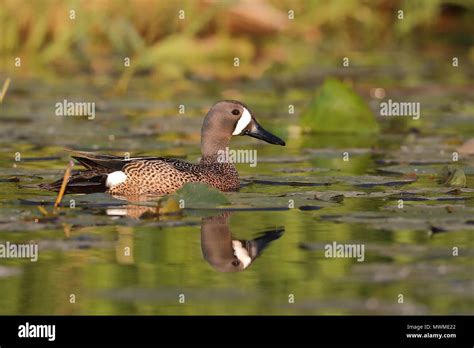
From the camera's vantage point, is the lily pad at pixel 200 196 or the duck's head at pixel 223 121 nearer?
the lily pad at pixel 200 196

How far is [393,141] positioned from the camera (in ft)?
41.8

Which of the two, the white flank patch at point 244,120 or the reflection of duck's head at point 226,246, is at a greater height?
the white flank patch at point 244,120

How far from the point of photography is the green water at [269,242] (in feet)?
20.7

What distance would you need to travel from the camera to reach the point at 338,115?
13.0m

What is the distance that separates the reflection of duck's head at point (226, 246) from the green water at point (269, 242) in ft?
0.16

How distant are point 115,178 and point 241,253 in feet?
7.54

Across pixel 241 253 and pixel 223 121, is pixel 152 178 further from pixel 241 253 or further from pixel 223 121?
pixel 241 253

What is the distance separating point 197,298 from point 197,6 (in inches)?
532

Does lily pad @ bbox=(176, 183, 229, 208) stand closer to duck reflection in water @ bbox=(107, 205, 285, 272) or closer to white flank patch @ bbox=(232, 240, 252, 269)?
duck reflection in water @ bbox=(107, 205, 285, 272)

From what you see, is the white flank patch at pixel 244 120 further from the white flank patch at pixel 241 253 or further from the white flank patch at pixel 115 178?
the white flank patch at pixel 241 253

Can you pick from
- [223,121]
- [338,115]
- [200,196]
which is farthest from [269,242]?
[338,115]

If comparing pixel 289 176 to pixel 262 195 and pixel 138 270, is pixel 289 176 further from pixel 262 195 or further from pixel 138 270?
pixel 138 270

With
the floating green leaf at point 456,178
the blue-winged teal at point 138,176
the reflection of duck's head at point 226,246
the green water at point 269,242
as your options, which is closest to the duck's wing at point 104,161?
the blue-winged teal at point 138,176

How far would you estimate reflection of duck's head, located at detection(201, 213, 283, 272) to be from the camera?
282 inches
